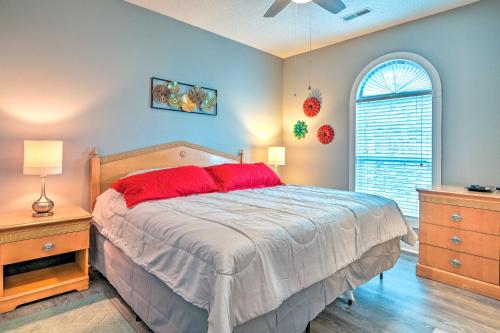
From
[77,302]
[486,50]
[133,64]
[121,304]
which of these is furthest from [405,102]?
[77,302]

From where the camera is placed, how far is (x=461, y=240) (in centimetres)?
257

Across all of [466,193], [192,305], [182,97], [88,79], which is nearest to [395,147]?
[466,193]

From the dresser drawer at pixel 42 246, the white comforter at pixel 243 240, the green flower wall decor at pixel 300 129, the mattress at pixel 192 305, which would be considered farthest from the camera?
the green flower wall decor at pixel 300 129

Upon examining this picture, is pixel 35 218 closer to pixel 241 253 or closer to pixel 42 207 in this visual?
pixel 42 207

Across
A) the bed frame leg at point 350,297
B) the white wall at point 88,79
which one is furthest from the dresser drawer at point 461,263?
the white wall at point 88,79

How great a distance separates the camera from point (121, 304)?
7.20 ft

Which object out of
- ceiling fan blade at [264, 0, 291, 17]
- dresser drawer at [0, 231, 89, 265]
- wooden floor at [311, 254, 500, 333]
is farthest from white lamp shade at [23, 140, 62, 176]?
wooden floor at [311, 254, 500, 333]

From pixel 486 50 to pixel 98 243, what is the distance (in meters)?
4.10

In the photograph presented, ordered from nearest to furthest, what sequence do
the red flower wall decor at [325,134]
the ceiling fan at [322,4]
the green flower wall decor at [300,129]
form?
the ceiling fan at [322,4], the red flower wall decor at [325,134], the green flower wall decor at [300,129]

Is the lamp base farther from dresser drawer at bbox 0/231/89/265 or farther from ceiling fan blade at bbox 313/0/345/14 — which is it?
ceiling fan blade at bbox 313/0/345/14

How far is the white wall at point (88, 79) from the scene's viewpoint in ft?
7.97

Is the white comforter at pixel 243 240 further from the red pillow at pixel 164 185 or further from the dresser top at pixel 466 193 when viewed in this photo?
the dresser top at pixel 466 193

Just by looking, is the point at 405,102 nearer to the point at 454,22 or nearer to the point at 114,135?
the point at 454,22

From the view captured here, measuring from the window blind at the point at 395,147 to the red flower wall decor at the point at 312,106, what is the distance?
0.59 meters
